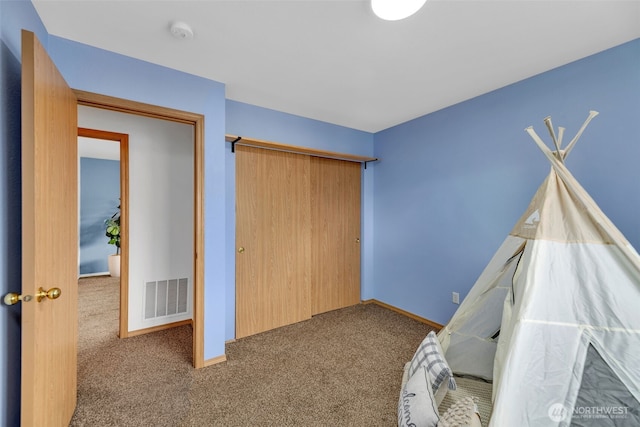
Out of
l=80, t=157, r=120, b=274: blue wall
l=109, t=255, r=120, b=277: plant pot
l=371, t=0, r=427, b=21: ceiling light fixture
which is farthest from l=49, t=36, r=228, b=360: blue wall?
l=80, t=157, r=120, b=274: blue wall

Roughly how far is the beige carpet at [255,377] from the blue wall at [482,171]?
730 mm

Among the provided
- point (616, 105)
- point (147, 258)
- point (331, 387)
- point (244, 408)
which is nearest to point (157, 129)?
point (147, 258)

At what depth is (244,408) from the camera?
5.80ft

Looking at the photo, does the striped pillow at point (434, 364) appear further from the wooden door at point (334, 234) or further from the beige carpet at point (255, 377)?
the wooden door at point (334, 234)

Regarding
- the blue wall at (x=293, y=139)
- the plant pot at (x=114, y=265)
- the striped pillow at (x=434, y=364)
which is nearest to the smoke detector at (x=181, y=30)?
the blue wall at (x=293, y=139)

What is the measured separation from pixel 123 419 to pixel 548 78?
391 centimetres

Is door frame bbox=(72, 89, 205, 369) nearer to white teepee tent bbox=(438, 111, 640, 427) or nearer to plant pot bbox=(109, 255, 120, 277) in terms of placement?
white teepee tent bbox=(438, 111, 640, 427)

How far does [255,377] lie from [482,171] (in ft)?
8.99

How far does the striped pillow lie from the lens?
1359 millimetres

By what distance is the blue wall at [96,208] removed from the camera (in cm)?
532

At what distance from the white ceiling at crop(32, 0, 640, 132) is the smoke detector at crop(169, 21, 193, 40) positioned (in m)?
0.03

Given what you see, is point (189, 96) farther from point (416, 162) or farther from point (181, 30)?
point (416, 162)

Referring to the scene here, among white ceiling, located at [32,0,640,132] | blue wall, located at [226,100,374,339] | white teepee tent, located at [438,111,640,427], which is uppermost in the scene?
white ceiling, located at [32,0,640,132]

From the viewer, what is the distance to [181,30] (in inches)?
65.0
